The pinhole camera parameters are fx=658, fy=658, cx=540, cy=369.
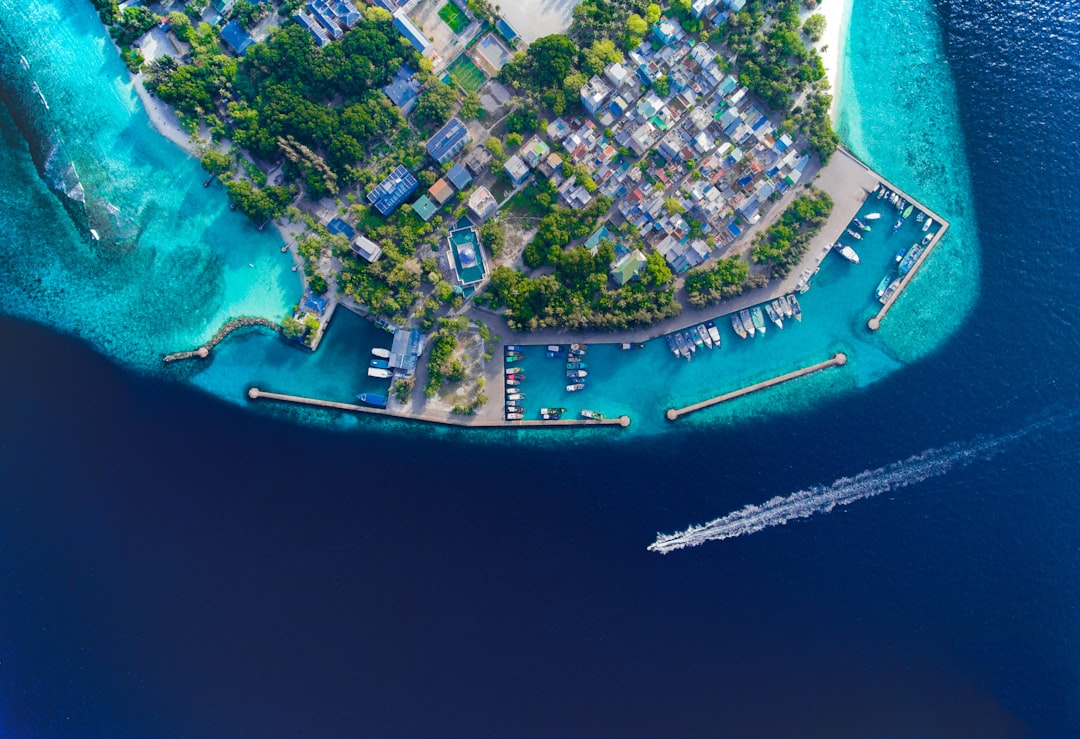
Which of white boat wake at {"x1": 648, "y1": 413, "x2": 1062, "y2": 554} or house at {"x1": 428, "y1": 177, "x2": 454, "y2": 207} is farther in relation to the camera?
house at {"x1": 428, "y1": 177, "x2": 454, "y2": 207}

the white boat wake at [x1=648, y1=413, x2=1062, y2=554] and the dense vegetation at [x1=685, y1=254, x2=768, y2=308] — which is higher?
the dense vegetation at [x1=685, y1=254, x2=768, y2=308]

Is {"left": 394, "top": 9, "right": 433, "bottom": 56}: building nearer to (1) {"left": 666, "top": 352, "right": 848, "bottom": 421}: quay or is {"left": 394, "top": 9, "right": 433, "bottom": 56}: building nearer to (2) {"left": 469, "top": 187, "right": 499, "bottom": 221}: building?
(2) {"left": 469, "top": 187, "right": 499, "bottom": 221}: building

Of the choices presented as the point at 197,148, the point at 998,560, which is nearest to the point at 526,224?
the point at 197,148

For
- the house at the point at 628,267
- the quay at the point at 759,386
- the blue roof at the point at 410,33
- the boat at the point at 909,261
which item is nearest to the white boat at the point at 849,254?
the boat at the point at 909,261

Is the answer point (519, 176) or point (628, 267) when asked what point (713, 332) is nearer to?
point (628, 267)

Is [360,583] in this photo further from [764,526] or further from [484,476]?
[764,526]

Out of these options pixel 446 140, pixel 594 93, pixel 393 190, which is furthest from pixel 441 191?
pixel 594 93

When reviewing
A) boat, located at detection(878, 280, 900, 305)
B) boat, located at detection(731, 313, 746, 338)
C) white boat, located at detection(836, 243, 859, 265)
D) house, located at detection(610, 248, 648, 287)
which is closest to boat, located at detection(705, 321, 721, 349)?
boat, located at detection(731, 313, 746, 338)

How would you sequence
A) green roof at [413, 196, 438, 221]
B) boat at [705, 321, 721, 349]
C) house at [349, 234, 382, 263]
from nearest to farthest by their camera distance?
1. house at [349, 234, 382, 263]
2. green roof at [413, 196, 438, 221]
3. boat at [705, 321, 721, 349]
